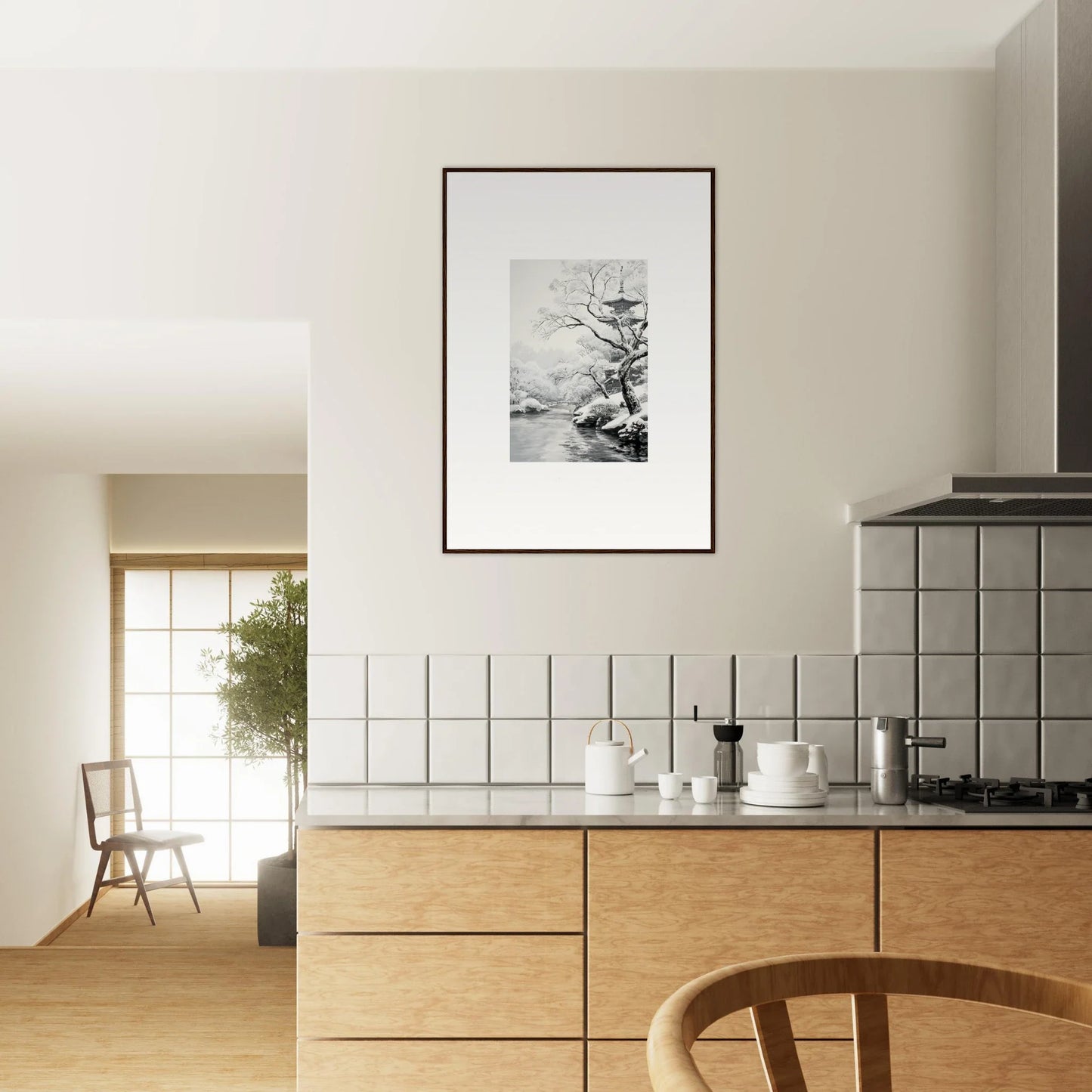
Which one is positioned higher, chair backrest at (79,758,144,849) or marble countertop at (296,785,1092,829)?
marble countertop at (296,785,1092,829)

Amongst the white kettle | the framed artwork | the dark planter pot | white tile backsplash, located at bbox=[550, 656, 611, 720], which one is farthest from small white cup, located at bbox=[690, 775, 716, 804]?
the dark planter pot

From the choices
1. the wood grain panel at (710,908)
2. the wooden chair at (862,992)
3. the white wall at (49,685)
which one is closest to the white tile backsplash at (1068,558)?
the wood grain panel at (710,908)

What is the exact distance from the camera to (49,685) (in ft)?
20.3

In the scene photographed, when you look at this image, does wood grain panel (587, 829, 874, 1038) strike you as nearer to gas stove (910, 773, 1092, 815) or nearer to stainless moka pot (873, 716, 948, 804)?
stainless moka pot (873, 716, 948, 804)

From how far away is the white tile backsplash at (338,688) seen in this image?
2623 millimetres

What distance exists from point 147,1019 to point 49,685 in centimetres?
347

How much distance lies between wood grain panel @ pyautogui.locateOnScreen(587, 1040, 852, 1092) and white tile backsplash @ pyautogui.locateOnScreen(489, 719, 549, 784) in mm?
669

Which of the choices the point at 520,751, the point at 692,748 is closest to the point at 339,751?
the point at 520,751

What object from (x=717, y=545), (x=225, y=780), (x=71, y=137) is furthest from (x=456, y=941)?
(x=225, y=780)

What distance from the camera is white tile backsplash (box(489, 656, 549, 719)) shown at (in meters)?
2.63

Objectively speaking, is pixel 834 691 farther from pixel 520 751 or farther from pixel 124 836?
pixel 124 836

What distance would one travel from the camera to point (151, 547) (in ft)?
24.4

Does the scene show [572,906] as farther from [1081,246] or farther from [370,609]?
[1081,246]

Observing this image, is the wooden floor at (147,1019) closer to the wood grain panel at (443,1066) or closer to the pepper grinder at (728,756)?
the wood grain panel at (443,1066)
